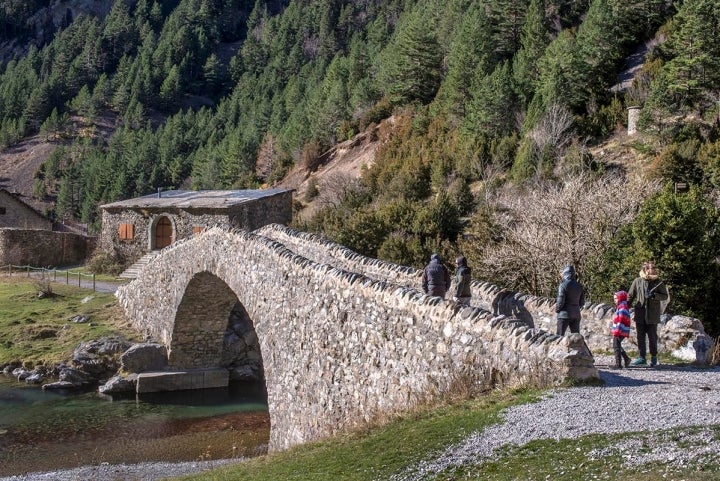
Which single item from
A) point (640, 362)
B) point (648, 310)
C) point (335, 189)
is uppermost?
point (335, 189)

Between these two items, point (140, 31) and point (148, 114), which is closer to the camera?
point (148, 114)

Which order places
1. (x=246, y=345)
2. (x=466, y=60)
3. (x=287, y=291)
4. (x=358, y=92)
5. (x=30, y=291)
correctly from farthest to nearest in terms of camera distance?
(x=358, y=92), (x=466, y=60), (x=30, y=291), (x=246, y=345), (x=287, y=291)

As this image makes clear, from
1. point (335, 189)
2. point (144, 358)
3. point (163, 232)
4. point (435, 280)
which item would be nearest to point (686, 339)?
point (435, 280)

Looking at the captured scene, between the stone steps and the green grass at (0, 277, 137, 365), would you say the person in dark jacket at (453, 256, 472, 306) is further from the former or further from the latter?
the stone steps

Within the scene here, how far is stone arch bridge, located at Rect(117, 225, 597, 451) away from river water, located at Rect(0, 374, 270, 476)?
4460mm

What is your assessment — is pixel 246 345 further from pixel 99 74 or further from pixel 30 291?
pixel 99 74

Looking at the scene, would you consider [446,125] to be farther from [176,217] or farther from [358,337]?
[358,337]

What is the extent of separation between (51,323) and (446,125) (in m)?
33.3

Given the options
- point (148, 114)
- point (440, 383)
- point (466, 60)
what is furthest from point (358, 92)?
point (440, 383)

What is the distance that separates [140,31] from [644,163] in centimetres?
12125

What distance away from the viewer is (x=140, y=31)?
13988cm

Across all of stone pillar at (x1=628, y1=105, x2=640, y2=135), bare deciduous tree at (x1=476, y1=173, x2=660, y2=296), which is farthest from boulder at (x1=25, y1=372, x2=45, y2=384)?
stone pillar at (x1=628, y1=105, x2=640, y2=135)

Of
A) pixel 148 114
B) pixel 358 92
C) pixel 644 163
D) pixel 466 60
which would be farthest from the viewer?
pixel 148 114

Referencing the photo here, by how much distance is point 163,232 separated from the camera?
4162cm
